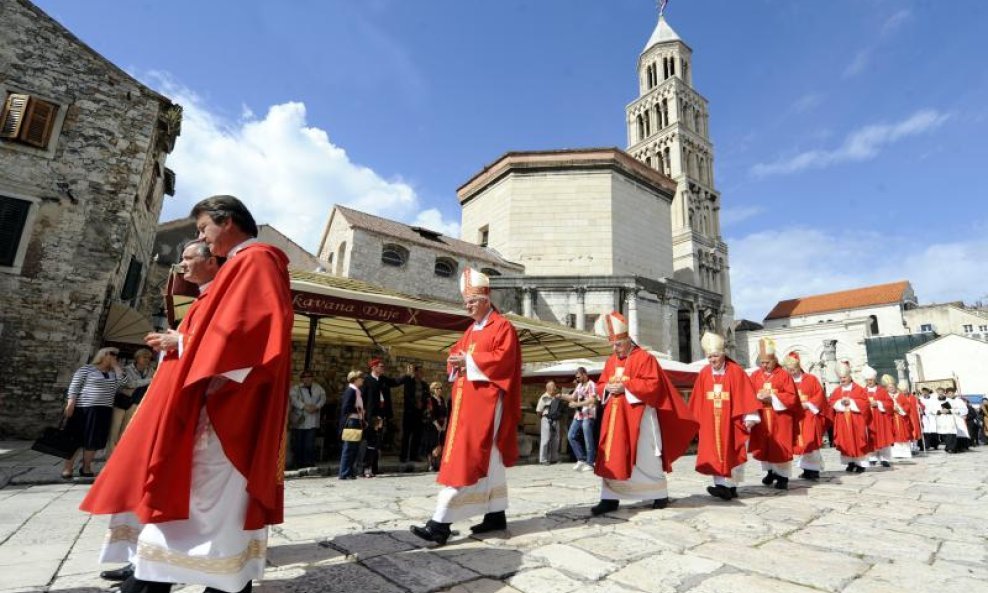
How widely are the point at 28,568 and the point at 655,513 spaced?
15.2 feet

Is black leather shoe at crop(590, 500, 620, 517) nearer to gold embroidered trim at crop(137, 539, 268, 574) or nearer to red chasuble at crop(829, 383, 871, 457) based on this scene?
gold embroidered trim at crop(137, 539, 268, 574)

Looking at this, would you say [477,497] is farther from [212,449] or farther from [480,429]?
[212,449]

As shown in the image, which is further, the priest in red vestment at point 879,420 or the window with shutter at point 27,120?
the window with shutter at point 27,120

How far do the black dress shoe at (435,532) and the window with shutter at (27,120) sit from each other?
14.3m

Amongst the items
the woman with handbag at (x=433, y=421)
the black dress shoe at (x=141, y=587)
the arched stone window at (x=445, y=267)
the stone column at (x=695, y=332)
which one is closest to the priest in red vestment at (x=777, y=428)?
the woman with handbag at (x=433, y=421)

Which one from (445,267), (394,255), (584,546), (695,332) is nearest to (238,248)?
(584,546)

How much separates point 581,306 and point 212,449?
22265 mm

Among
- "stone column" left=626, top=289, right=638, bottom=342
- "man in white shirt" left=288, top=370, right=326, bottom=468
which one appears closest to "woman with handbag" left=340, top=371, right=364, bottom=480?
"man in white shirt" left=288, top=370, right=326, bottom=468

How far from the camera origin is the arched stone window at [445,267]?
24.4 meters

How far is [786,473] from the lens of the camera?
6.68 m

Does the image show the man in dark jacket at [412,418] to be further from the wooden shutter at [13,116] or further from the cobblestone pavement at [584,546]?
the wooden shutter at [13,116]

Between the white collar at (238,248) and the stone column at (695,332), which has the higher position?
the stone column at (695,332)

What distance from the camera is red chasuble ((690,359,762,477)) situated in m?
5.64

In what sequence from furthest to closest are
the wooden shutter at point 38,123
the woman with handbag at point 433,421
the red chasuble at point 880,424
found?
the wooden shutter at point 38,123 → the red chasuble at point 880,424 → the woman with handbag at point 433,421
